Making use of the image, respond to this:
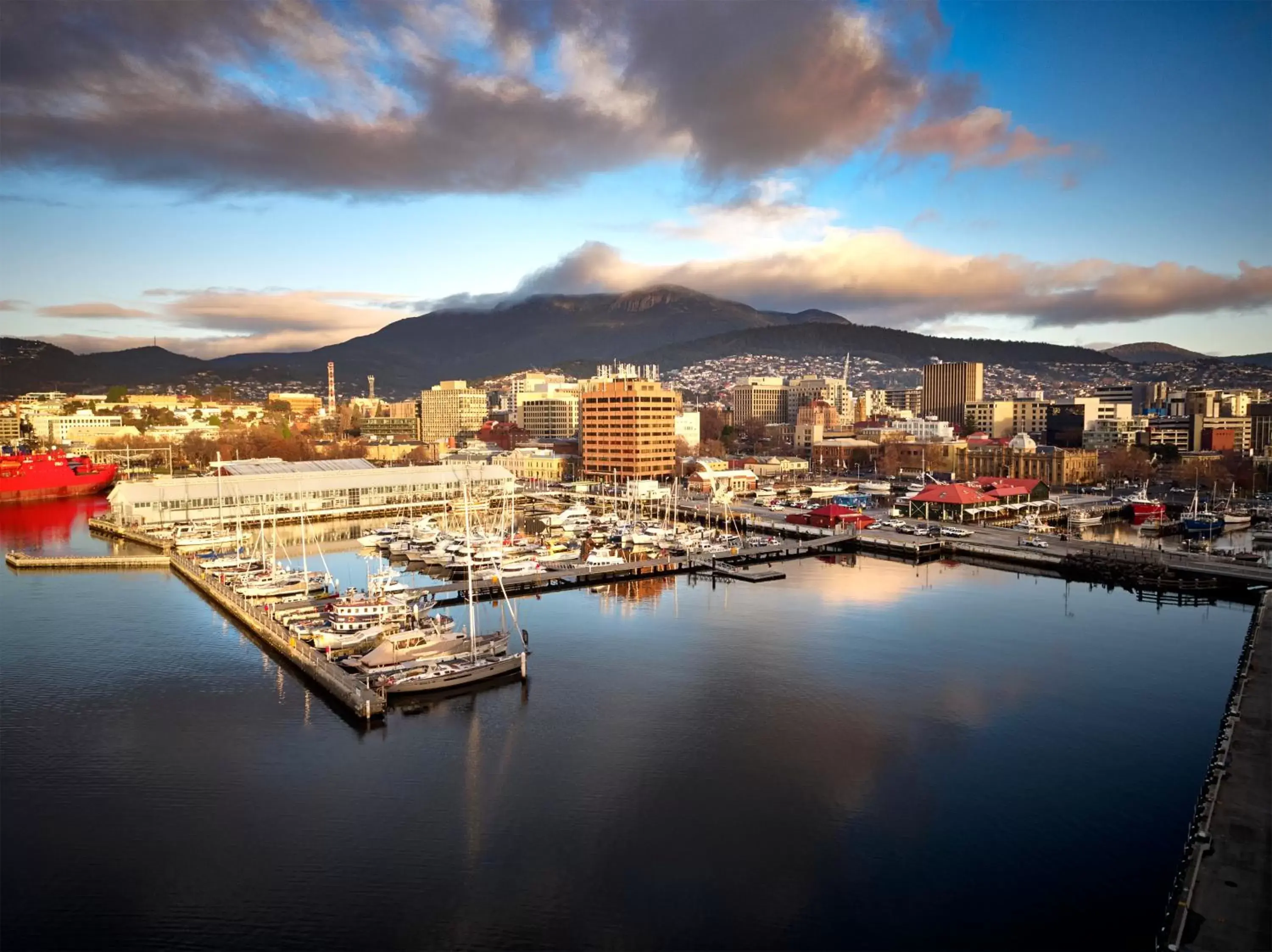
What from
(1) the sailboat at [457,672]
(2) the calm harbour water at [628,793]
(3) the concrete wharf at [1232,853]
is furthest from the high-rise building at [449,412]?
(3) the concrete wharf at [1232,853]

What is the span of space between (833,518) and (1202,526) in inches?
577

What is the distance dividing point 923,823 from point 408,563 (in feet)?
69.7

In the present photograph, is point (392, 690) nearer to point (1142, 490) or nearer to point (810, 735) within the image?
point (810, 735)

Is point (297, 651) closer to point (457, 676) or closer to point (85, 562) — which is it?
point (457, 676)

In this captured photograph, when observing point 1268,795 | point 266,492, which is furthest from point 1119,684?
point 266,492

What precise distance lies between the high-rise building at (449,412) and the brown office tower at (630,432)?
115 feet

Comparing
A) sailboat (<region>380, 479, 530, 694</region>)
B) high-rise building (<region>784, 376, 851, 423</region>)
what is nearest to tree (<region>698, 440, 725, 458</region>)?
high-rise building (<region>784, 376, 851, 423</region>)

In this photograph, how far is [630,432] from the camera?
165ft

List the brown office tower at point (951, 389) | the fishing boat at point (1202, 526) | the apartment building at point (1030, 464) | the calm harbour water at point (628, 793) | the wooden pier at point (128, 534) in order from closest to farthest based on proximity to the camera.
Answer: the calm harbour water at point (628, 793) → the wooden pier at point (128, 534) → the fishing boat at point (1202, 526) → the apartment building at point (1030, 464) → the brown office tower at point (951, 389)

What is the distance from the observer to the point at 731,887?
9.42 meters

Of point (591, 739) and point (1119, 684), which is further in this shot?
point (1119, 684)

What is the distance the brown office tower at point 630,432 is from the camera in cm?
5012

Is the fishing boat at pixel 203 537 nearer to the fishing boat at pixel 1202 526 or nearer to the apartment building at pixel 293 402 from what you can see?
the fishing boat at pixel 1202 526

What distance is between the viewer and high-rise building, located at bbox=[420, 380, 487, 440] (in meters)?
85.5
